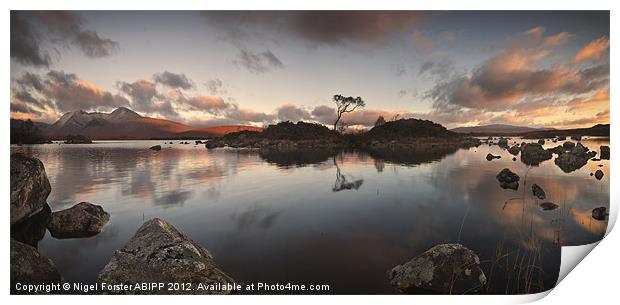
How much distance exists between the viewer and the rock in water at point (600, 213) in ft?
14.0

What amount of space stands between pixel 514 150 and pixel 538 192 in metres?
1.53

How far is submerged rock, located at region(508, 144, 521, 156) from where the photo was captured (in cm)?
604

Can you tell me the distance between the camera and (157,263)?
10.1ft

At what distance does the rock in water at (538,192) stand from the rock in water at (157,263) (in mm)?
5189

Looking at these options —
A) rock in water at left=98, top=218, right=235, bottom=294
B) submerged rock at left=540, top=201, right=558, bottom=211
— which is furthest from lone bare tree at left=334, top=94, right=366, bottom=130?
submerged rock at left=540, top=201, right=558, bottom=211

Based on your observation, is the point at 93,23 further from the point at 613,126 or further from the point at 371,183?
the point at 613,126

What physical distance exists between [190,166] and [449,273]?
522 centimetres

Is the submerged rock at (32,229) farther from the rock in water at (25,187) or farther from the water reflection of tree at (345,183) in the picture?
the water reflection of tree at (345,183)

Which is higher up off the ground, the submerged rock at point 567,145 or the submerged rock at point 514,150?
the submerged rock at point 567,145

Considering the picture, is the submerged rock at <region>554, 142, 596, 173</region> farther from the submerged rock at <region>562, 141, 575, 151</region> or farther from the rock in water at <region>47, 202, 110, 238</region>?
the rock in water at <region>47, 202, 110, 238</region>

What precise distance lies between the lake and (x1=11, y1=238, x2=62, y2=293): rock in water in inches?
6.3

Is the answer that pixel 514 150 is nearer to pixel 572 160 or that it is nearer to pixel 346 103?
pixel 572 160

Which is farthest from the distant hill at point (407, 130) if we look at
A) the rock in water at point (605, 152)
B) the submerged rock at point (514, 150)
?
the rock in water at point (605, 152)

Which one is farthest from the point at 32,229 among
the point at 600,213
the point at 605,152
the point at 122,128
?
the point at 605,152
